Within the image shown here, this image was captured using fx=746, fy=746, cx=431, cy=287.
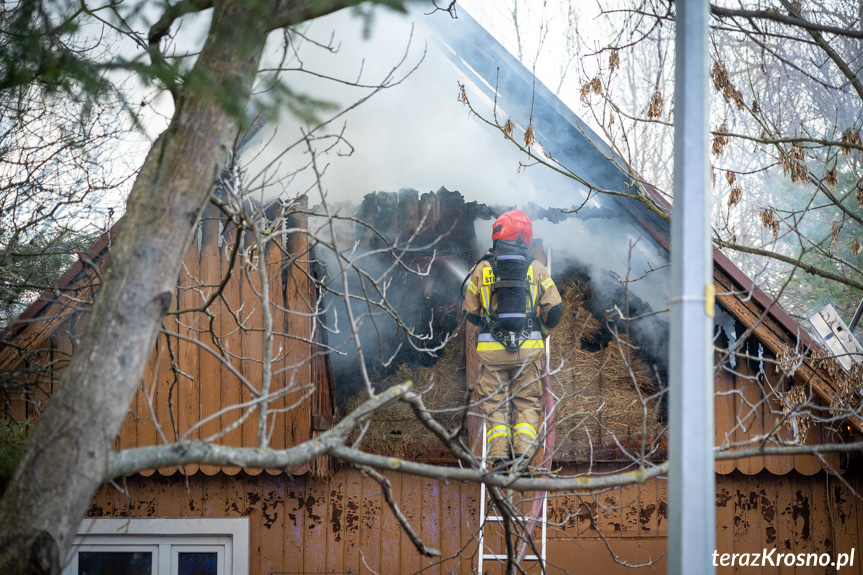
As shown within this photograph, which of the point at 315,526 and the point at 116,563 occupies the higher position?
the point at 315,526

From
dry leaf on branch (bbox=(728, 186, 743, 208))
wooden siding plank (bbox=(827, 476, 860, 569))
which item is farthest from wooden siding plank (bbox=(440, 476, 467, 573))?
dry leaf on branch (bbox=(728, 186, 743, 208))

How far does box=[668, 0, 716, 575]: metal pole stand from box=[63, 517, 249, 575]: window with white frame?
472cm

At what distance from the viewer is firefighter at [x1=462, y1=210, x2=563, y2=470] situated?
6094 mm

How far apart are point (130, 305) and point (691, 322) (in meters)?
1.80

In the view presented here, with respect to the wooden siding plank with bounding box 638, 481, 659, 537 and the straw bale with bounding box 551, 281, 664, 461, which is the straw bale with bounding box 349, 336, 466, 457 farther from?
the wooden siding plank with bounding box 638, 481, 659, 537

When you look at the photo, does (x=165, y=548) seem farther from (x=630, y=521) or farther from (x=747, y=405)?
(x=747, y=405)

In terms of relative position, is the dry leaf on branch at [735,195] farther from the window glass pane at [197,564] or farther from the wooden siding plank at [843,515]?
the window glass pane at [197,564]

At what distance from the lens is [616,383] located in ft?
23.4

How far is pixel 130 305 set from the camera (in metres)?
2.40

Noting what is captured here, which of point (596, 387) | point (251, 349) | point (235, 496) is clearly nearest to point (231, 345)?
point (251, 349)

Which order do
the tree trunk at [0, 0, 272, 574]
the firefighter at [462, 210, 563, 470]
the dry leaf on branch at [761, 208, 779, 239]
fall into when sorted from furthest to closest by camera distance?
the firefighter at [462, 210, 563, 470] < the dry leaf on branch at [761, 208, 779, 239] < the tree trunk at [0, 0, 272, 574]

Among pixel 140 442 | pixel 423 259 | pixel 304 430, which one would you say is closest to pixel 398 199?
pixel 423 259

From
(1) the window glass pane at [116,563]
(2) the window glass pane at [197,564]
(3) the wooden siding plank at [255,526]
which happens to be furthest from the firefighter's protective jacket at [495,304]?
(1) the window glass pane at [116,563]

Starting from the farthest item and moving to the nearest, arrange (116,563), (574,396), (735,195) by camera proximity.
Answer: (574,396) < (116,563) < (735,195)
